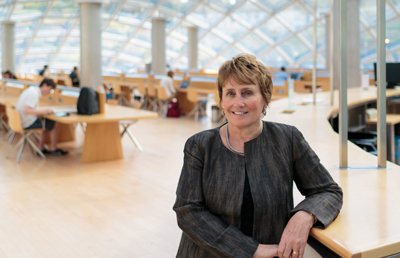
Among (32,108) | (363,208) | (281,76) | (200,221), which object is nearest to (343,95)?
(363,208)

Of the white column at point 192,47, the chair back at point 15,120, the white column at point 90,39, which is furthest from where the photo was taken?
the white column at point 192,47

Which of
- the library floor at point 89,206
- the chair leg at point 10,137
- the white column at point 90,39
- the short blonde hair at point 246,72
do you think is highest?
the white column at point 90,39

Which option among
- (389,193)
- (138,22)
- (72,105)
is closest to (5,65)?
(138,22)

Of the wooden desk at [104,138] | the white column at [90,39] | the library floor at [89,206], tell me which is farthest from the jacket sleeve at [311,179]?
the white column at [90,39]

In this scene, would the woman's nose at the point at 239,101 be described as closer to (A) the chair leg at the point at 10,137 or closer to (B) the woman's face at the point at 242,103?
(B) the woman's face at the point at 242,103

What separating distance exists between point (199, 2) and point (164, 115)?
12.1 m

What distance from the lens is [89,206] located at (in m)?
5.33

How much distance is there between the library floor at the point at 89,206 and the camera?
13.8ft

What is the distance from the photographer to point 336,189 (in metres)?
2.24

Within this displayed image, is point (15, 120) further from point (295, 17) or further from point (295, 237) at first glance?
point (295, 17)

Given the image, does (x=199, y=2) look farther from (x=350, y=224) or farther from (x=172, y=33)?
(x=350, y=224)

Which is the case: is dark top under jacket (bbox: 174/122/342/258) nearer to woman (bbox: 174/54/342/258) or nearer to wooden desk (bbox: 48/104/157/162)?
woman (bbox: 174/54/342/258)

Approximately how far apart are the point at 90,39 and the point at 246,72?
41.4 ft

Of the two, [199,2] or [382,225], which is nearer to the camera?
[382,225]
